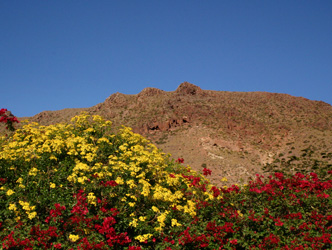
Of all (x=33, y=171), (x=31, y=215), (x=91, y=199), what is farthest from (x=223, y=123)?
(x=31, y=215)

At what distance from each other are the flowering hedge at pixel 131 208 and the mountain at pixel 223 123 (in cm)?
2282

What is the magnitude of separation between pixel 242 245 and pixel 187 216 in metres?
2.25

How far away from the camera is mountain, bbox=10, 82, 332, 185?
43281mm

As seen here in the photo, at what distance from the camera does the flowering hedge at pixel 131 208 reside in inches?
358

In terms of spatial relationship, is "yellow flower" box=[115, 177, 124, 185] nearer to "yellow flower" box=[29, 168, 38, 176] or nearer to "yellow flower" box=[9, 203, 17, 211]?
"yellow flower" box=[29, 168, 38, 176]

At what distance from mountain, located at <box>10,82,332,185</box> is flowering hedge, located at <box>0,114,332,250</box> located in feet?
74.9

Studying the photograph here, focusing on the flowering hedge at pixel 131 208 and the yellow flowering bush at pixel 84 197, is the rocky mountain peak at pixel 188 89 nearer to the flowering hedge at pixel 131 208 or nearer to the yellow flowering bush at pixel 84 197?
the flowering hedge at pixel 131 208

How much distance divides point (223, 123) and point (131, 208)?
155 feet

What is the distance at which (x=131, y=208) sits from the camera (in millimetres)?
9984

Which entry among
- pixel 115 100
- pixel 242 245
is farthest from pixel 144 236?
pixel 115 100

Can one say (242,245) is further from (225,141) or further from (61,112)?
(61,112)

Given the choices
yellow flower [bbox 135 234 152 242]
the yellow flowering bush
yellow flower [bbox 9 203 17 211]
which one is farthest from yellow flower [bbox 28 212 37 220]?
yellow flower [bbox 135 234 152 242]

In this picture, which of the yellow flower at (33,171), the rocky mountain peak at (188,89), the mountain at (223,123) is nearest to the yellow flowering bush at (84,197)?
the yellow flower at (33,171)

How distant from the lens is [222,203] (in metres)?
11.4
